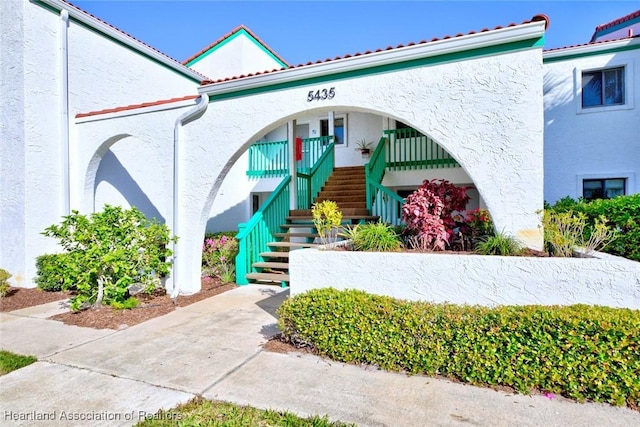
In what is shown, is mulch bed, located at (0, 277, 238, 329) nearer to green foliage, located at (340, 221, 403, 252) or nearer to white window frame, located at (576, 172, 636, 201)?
green foliage, located at (340, 221, 403, 252)

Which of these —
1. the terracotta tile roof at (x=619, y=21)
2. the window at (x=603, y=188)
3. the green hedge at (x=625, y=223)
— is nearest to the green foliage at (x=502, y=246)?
the green hedge at (x=625, y=223)

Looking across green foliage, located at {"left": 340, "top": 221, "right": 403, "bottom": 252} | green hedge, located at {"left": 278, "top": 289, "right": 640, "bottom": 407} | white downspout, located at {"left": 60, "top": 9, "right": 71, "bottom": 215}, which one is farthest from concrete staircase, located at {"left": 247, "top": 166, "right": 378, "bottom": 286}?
white downspout, located at {"left": 60, "top": 9, "right": 71, "bottom": 215}

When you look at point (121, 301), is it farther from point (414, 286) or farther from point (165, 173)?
point (414, 286)

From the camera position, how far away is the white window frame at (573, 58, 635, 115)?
824 cm

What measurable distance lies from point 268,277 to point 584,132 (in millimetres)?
8634

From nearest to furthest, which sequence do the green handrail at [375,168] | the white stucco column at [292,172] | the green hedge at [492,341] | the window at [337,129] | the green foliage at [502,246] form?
the green hedge at [492,341] → the green foliage at [502,246] → the green handrail at [375,168] → the white stucco column at [292,172] → the window at [337,129]

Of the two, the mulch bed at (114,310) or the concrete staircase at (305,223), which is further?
the concrete staircase at (305,223)

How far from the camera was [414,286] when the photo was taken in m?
4.20

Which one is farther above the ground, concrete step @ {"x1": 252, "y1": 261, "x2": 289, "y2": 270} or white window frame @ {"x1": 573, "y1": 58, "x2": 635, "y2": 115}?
white window frame @ {"x1": 573, "y1": 58, "x2": 635, "y2": 115}

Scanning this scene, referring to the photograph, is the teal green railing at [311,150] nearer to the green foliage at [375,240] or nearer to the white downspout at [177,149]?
the white downspout at [177,149]

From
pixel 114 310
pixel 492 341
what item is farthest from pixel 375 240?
pixel 114 310

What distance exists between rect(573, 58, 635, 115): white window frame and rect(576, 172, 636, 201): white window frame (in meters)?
1.58

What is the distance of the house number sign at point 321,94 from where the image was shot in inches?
222

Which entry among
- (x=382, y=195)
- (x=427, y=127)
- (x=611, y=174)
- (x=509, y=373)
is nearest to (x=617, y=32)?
(x=611, y=174)
